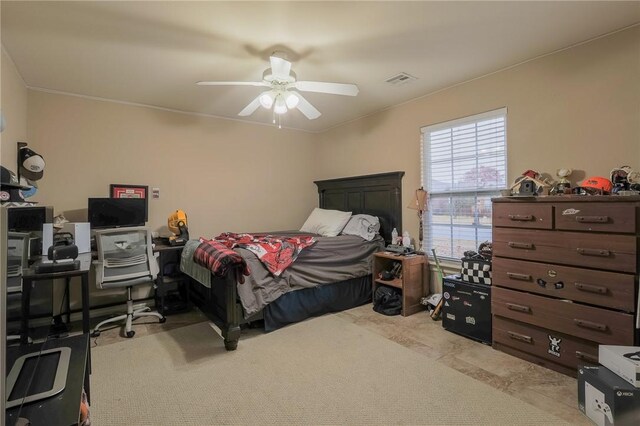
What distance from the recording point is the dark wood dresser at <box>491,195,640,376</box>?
6.38 ft

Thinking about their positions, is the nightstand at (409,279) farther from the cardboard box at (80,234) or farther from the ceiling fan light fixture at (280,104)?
the cardboard box at (80,234)

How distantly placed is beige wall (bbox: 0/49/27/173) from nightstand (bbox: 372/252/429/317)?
11.7 feet

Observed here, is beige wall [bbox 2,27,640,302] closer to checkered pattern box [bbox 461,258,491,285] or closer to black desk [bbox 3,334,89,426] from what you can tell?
checkered pattern box [bbox 461,258,491,285]

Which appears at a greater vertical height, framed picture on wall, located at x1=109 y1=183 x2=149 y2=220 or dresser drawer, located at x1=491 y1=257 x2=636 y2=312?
framed picture on wall, located at x1=109 y1=183 x2=149 y2=220

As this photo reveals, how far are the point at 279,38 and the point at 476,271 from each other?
8.46 ft

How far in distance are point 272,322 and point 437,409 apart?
166cm

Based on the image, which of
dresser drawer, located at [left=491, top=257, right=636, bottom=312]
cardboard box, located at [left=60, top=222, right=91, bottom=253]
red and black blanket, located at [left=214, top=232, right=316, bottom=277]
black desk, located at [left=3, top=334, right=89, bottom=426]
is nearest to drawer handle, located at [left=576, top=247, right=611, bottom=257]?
dresser drawer, located at [left=491, top=257, right=636, bottom=312]

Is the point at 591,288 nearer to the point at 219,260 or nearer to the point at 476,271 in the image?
the point at 476,271

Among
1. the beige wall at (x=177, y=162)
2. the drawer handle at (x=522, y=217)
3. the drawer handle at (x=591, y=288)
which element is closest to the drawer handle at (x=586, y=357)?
the drawer handle at (x=591, y=288)

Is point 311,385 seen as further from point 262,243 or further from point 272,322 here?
point 262,243

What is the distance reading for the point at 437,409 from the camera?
1.84 meters

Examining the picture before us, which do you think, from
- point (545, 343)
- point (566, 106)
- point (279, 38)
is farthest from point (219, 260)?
point (566, 106)

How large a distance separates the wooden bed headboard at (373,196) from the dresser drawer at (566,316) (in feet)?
5.38

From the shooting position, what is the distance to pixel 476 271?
2791mm
